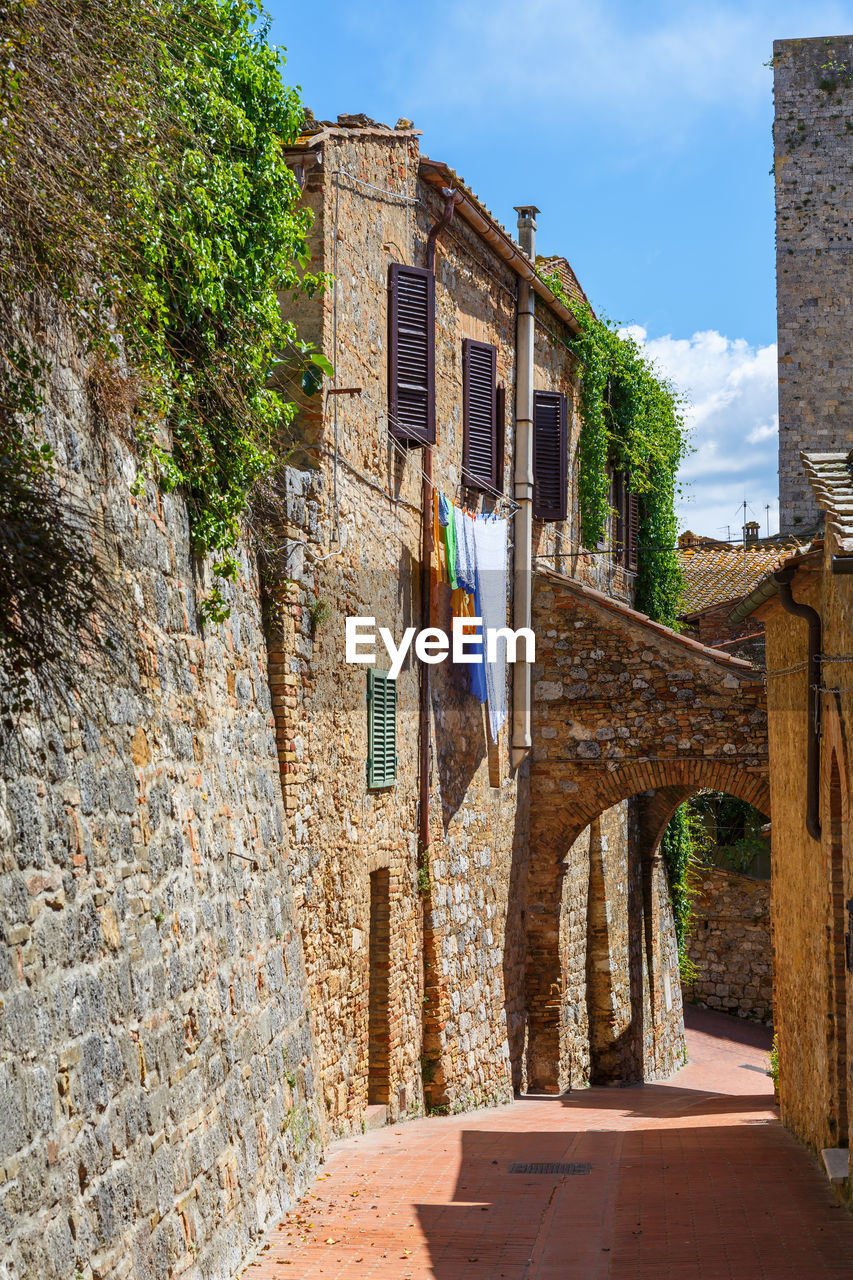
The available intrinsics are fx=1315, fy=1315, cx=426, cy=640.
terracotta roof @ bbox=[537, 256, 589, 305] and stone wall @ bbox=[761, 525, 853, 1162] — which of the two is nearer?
stone wall @ bbox=[761, 525, 853, 1162]

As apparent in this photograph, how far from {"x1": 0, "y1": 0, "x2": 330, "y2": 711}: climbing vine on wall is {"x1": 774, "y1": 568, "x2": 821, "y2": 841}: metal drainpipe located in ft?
13.2

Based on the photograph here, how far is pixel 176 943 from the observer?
20.2ft

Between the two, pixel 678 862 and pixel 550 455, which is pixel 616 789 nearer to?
pixel 550 455

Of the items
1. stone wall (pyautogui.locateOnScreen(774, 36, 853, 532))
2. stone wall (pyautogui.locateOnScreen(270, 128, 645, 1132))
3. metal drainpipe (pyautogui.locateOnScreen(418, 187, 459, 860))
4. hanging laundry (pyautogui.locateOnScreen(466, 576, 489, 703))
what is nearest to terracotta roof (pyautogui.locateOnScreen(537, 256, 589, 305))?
stone wall (pyautogui.locateOnScreen(270, 128, 645, 1132))

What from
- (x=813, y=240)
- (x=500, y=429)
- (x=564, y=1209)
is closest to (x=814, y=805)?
(x=564, y=1209)

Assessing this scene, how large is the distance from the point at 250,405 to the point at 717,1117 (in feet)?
30.6

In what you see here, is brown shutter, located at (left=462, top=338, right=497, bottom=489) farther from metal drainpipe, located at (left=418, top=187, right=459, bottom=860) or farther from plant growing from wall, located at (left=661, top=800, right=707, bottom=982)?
plant growing from wall, located at (left=661, top=800, right=707, bottom=982)

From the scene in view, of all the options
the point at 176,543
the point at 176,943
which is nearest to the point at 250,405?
the point at 176,543

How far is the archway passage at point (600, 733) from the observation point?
15297 mm

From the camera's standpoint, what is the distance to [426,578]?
12.5 m

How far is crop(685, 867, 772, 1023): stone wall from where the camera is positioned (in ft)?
82.4

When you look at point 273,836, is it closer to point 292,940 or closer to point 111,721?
point 292,940

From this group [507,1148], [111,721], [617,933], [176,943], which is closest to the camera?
[111,721]

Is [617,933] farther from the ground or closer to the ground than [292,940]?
closer to the ground
